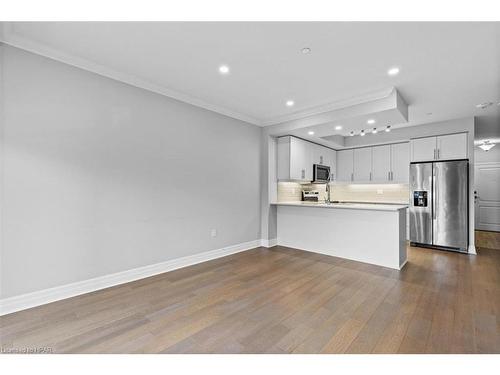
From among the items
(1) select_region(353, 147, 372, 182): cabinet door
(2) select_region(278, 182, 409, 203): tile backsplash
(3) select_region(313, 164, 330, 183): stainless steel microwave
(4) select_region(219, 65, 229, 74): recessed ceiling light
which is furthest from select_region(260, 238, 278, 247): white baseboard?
(4) select_region(219, 65, 229, 74): recessed ceiling light

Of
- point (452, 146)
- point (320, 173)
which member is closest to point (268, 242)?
point (320, 173)

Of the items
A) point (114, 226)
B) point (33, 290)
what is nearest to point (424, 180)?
point (114, 226)

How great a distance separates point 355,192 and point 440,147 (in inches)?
87.1

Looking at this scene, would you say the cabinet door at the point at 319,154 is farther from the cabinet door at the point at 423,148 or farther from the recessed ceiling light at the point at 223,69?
the recessed ceiling light at the point at 223,69

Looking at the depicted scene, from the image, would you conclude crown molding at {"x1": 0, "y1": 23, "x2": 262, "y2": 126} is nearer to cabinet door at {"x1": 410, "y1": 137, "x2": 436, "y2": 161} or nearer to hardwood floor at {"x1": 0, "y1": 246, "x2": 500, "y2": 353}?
hardwood floor at {"x1": 0, "y1": 246, "x2": 500, "y2": 353}

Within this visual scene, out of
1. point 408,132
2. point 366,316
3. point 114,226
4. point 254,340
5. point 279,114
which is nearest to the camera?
point 254,340

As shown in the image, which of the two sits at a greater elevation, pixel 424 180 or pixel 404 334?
pixel 424 180

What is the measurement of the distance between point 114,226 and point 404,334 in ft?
10.5

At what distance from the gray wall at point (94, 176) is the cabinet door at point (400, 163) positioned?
426cm

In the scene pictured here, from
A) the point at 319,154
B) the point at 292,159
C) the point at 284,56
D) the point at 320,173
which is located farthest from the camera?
the point at 319,154

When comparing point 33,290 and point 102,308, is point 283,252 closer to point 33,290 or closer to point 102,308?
point 102,308

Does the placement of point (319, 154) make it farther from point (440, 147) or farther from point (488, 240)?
point (488, 240)

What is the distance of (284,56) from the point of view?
8.57 feet

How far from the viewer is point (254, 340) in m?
1.90
